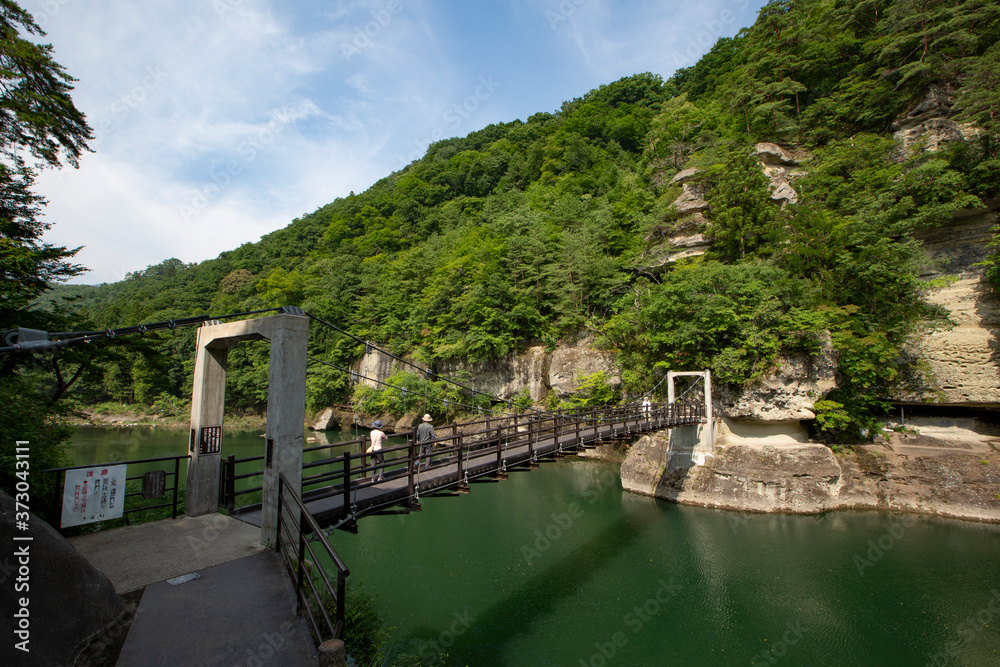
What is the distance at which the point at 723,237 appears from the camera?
17016mm

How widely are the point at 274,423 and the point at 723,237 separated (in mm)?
17711

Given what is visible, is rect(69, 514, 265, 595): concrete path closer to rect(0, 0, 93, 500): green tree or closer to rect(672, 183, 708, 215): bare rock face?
rect(0, 0, 93, 500): green tree

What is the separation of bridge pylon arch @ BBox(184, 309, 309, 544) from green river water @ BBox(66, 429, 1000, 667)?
3.59m

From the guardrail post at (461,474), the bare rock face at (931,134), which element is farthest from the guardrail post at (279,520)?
the bare rock face at (931,134)

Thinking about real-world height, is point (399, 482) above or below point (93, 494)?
below

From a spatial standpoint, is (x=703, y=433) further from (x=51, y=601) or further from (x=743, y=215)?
(x=51, y=601)

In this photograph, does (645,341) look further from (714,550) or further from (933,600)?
(933,600)

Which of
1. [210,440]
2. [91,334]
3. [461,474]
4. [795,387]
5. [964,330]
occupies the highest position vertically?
[964,330]

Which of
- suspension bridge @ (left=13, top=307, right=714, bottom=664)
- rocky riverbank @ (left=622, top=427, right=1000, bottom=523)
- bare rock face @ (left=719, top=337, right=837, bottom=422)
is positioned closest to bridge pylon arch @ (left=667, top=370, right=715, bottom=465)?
rocky riverbank @ (left=622, top=427, right=1000, bottom=523)

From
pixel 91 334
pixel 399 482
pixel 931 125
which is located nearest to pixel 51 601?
pixel 91 334

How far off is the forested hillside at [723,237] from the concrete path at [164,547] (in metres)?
6.29

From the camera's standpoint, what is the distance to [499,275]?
865 inches

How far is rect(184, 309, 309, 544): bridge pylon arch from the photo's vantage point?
4359mm

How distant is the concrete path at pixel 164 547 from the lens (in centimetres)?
377
